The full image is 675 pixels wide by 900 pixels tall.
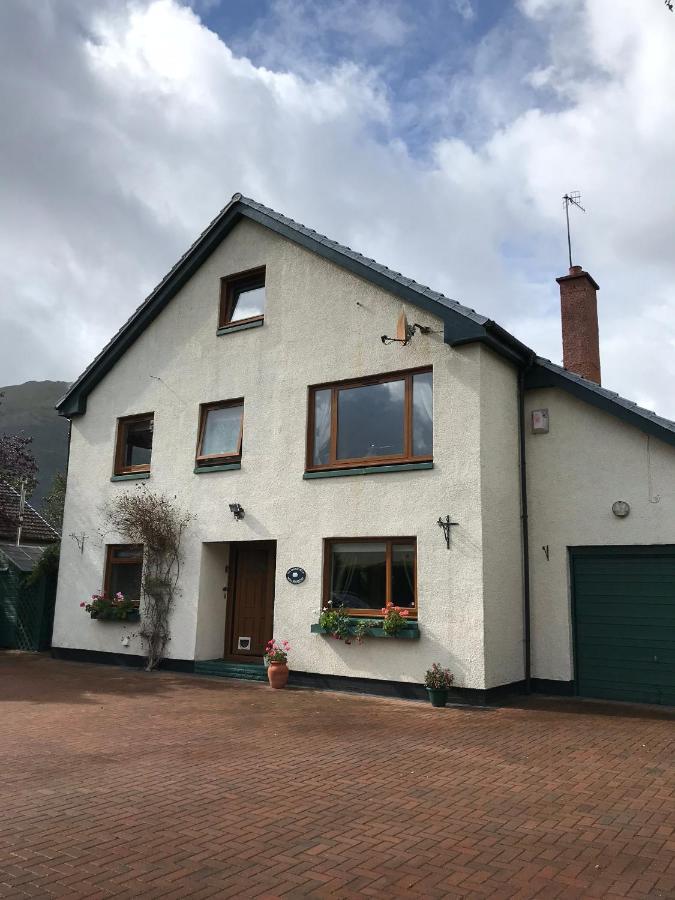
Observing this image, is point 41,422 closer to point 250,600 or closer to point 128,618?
point 128,618

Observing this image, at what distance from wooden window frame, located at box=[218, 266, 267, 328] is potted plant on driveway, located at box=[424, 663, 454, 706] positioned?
25.3ft

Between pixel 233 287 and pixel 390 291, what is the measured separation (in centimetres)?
421

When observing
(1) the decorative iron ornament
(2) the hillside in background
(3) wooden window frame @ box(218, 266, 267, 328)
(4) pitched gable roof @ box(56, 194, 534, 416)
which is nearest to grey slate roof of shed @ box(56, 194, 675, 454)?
(4) pitched gable roof @ box(56, 194, 534, 416)

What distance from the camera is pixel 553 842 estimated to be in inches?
193

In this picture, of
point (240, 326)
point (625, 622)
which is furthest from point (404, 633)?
Answer: point (240, 326)

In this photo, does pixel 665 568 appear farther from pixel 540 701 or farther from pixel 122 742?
pixel 122 742

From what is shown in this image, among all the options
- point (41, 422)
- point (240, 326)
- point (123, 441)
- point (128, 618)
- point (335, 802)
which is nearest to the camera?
point (335, 802)

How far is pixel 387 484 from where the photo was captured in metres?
11.5

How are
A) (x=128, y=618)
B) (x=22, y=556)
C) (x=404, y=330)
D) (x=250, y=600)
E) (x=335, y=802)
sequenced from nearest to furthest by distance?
(x=335, y=802) → (x=404, y=330) → (x=250, y=600) → (x=128, y=618) → (x=22, y=556)

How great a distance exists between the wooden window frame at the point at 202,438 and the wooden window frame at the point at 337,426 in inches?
64.7

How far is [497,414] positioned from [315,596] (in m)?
4.21

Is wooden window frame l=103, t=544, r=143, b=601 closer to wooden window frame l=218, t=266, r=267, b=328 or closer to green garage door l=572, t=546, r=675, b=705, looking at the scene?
wooden window frame l=218, t=266, r=267, b=328

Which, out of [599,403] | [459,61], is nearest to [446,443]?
[599,403]

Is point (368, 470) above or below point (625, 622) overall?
above
